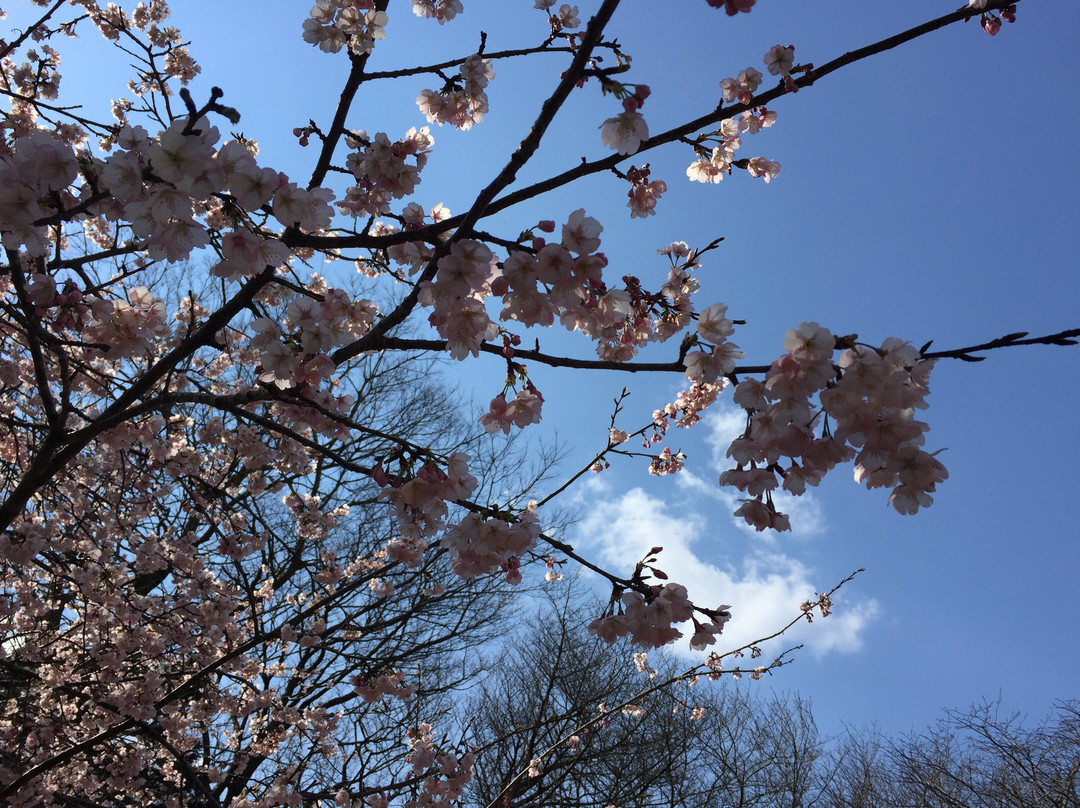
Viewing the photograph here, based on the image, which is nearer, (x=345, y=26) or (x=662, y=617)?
(x=662, y=617)

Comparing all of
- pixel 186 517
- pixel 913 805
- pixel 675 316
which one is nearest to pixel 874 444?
pixel 675 316

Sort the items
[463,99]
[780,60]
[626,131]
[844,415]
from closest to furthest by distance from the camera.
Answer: [844,415] → [626,131] → [780,60] → [463,99]

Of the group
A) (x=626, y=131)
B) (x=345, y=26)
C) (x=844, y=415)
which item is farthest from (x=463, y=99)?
(x=844, y=415)

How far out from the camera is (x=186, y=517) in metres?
7.55

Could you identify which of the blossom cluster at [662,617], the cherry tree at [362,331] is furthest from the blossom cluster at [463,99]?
the blossom cluster at [662,617]

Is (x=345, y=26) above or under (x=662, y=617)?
above

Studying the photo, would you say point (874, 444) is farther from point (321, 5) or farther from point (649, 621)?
point (321, 5)

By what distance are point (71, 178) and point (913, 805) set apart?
12.2 metres

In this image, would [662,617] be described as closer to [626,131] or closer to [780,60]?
[626,131]

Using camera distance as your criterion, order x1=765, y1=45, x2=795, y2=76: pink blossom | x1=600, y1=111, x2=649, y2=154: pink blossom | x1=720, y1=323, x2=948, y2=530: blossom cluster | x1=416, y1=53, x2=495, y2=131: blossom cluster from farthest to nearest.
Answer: x1=416, y1=53, x2=495, y2=131: blossom cluster
x1=765, y1=45, x2=795, y2=76: pink blossom
x1=600, y1=111, x2=649, y2=154: pink blossom
x1=720, y1=323, x2=948, y2=530: blossom cluster

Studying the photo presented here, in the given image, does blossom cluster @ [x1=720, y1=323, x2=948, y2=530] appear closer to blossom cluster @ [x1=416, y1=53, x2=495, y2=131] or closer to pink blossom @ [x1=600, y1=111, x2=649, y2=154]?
pink blossom @ [x1=600, y1=111, x2=649, y2=154]

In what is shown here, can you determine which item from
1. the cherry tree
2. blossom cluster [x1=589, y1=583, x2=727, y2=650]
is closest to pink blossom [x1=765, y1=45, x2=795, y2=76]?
the cherry tree

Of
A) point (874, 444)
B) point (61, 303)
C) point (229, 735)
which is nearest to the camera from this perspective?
point (874, 444)

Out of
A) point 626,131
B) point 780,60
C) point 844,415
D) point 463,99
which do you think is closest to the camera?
point 844,415
